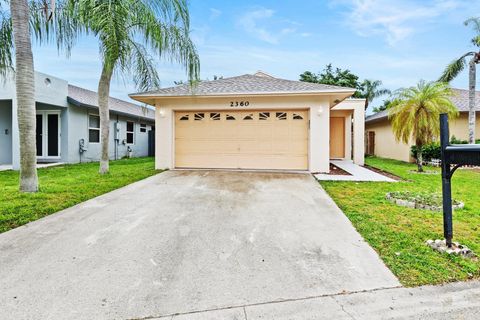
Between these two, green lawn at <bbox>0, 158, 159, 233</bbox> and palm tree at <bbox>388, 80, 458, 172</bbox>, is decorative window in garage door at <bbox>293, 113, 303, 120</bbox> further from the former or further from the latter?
green lawn at <bbox>0, 158, 159, 233</bbox>

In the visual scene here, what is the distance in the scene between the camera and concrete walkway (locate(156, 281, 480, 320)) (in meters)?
2.31

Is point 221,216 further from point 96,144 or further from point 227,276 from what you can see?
point 96,144

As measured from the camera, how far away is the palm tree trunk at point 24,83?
623 cm

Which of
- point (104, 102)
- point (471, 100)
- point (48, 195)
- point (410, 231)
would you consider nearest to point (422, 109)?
point (471, 100)

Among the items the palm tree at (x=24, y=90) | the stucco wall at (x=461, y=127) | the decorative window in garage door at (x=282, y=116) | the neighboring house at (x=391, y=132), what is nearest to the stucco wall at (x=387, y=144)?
the neighboring house at (x=391, y=132)

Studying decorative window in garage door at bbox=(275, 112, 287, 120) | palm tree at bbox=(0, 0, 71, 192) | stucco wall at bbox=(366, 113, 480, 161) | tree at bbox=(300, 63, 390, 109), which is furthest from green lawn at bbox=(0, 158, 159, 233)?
tree at bbox=(300, 63, 390, 109)

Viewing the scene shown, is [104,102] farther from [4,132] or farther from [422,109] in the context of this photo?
[422,109]

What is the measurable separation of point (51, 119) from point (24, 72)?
8604 millimetres

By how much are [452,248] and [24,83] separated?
8.21 m

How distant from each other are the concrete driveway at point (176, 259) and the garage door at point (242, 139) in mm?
5034

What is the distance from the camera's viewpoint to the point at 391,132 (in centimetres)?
1881

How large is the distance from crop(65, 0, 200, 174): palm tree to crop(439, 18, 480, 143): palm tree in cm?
1244

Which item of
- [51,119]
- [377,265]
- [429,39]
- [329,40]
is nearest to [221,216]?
[377,265]

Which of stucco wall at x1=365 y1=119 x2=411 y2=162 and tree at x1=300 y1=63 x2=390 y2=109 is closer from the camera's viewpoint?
stucco wall at x1=365 y1=119 x2=411 y2=162
